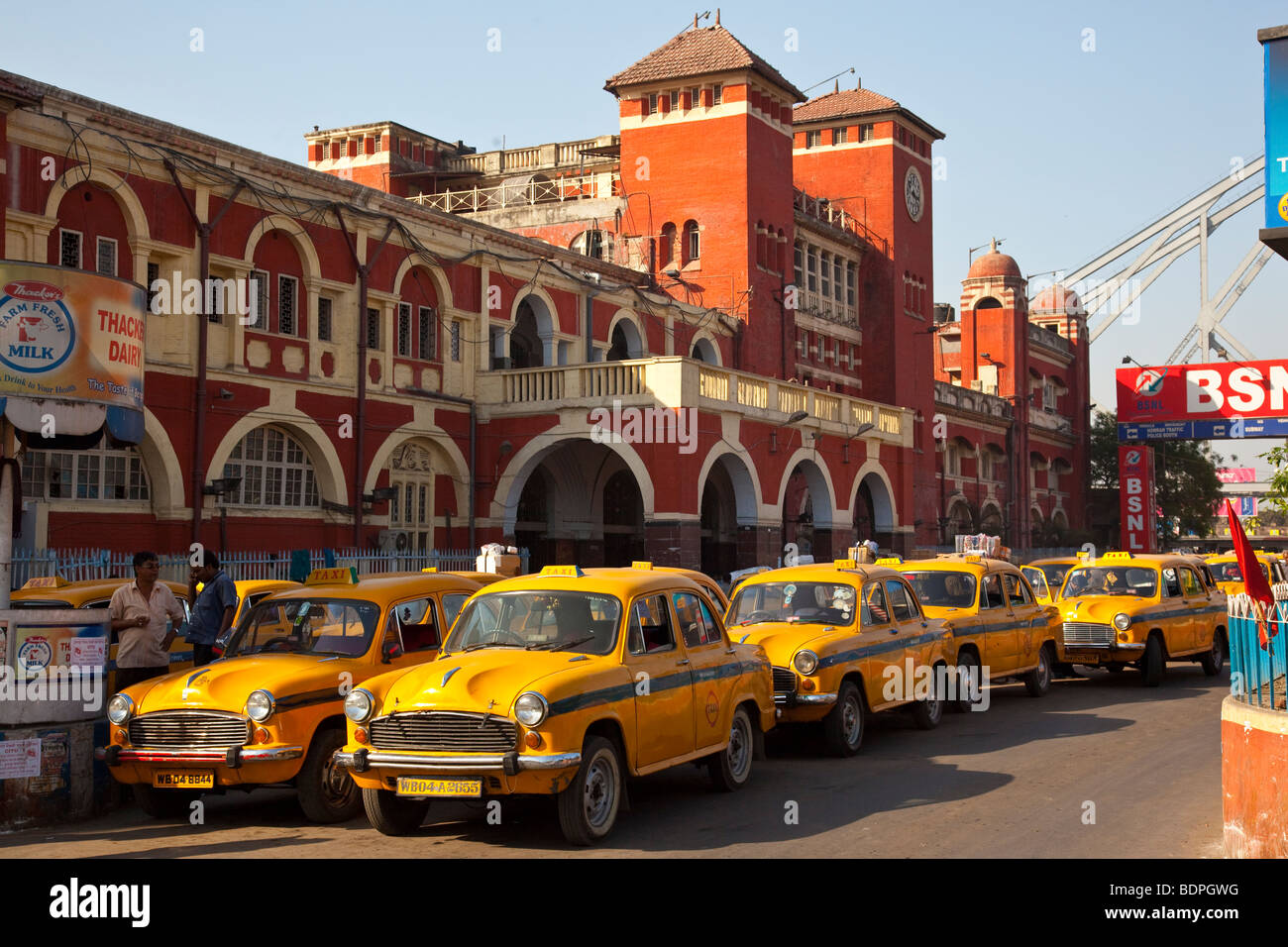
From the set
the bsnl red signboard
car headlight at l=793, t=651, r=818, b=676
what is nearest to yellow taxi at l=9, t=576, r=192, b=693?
car headlight at l=793, t=651, r=818, b=676

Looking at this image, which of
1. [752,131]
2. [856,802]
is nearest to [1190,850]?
[856,802]

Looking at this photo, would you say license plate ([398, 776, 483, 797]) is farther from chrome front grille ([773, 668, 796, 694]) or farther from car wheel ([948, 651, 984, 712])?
car wheel ([948, 651, 984, 712])

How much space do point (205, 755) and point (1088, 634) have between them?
45.3ft

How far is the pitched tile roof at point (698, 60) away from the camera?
3891 centimetres

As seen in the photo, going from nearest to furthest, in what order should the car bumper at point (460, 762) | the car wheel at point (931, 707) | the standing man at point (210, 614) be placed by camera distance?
the car bumper at point (460, 762), the standing man at point (210, 614), the car wheel at point (931, 707)

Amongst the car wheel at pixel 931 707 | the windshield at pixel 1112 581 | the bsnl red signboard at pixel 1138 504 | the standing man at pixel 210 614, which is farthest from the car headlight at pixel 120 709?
the bsnl red signboard at pixel 1138 504

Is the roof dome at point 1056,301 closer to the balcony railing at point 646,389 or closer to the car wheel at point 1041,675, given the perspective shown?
the balcony railing at point 646,389

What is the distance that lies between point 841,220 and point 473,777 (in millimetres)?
41295

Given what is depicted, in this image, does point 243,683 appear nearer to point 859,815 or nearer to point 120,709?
point 120,709

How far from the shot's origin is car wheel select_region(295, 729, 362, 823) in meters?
10.5

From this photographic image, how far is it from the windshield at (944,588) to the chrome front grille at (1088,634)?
2972mm

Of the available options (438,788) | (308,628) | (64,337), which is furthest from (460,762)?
(64,337)

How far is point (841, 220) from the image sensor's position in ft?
158

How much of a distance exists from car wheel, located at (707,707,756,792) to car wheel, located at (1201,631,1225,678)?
12.3 metres
